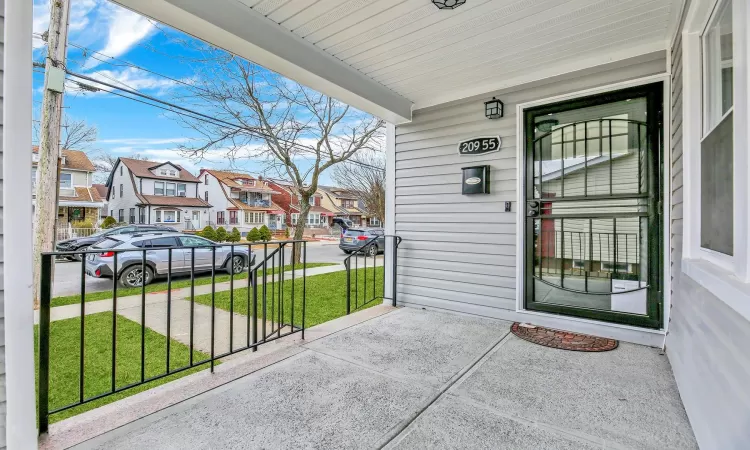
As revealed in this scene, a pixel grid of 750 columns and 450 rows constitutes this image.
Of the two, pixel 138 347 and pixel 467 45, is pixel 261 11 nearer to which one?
pixel 467 45

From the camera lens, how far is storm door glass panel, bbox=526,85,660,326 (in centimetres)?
267

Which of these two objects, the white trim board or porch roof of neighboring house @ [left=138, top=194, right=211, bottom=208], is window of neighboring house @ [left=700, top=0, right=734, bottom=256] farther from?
porch roof of neighboring house @ [left=138, top=194, right=211, bottom=208]

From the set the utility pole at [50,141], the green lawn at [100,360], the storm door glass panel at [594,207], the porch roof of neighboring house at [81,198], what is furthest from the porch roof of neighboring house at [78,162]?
the storm door glass panel at [594,207]

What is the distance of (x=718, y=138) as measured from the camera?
1.53 metres

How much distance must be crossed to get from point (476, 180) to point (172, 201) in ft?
74.7

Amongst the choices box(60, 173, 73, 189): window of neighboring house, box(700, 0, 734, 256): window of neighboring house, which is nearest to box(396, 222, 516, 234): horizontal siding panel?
box(700, 0, 734, 256): window of neighboring house

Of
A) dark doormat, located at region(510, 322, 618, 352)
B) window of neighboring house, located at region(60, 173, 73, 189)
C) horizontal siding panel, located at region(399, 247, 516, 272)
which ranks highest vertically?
window of neighboring house, located at region(60, 173, 73, 189)

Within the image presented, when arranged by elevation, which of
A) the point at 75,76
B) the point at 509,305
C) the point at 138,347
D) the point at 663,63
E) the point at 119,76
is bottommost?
the point at 138,347

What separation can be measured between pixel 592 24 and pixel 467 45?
0.83 m

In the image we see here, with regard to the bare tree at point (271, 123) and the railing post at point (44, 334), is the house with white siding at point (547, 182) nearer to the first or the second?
the railing post at point (44, 334)

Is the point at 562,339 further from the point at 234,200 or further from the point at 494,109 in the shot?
the point at 234,200

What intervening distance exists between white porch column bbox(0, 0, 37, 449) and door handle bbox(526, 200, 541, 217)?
3323mm

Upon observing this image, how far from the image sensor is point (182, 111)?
7426 mm

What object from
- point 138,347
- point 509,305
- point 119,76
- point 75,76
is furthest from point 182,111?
point 509,305
